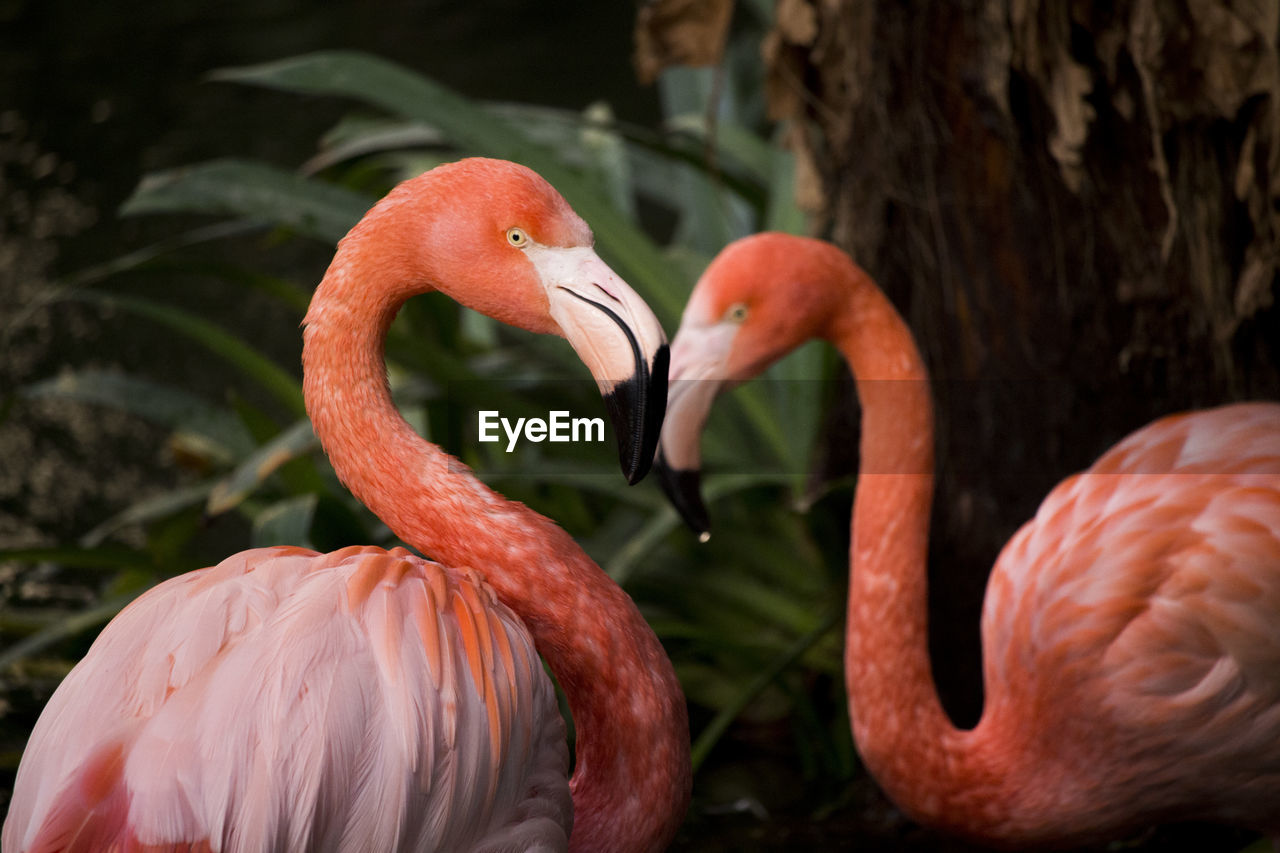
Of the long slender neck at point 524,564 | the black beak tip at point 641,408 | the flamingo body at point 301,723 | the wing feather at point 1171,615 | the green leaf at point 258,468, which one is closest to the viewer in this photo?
the flamingo body at point 301,723

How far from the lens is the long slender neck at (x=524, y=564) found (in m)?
1.19

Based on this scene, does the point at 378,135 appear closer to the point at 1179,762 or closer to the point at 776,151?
the point at 776,151

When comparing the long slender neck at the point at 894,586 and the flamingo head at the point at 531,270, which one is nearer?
the flamingo head at the point at 531,270

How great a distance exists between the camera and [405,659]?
103cm

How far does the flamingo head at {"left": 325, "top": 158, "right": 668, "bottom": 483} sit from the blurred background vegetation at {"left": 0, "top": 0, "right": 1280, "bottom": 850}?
2.14 feet

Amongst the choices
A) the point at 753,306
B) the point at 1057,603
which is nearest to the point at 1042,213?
the point at 753,306

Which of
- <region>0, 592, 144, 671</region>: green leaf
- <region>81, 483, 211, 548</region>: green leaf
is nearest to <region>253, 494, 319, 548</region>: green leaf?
<region>0, 592, 144, 671</region>: green leaf

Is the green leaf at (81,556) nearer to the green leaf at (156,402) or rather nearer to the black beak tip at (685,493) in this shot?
the green leaf at (156,402)

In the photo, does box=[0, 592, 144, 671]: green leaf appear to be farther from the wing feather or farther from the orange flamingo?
the wing feather

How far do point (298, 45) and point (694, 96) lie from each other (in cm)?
326

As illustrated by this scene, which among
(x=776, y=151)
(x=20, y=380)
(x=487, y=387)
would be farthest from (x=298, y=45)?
(x=487, y=387)

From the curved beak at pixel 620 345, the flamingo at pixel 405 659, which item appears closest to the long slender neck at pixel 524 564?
the flamingo at pixel 405 659

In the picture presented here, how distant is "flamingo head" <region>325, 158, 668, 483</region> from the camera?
107 centimetres

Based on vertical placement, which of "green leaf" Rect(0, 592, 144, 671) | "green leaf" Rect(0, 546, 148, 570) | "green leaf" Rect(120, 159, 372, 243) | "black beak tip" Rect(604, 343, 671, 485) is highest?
"black beak tip" Rect(604, 343, 671, 485)
